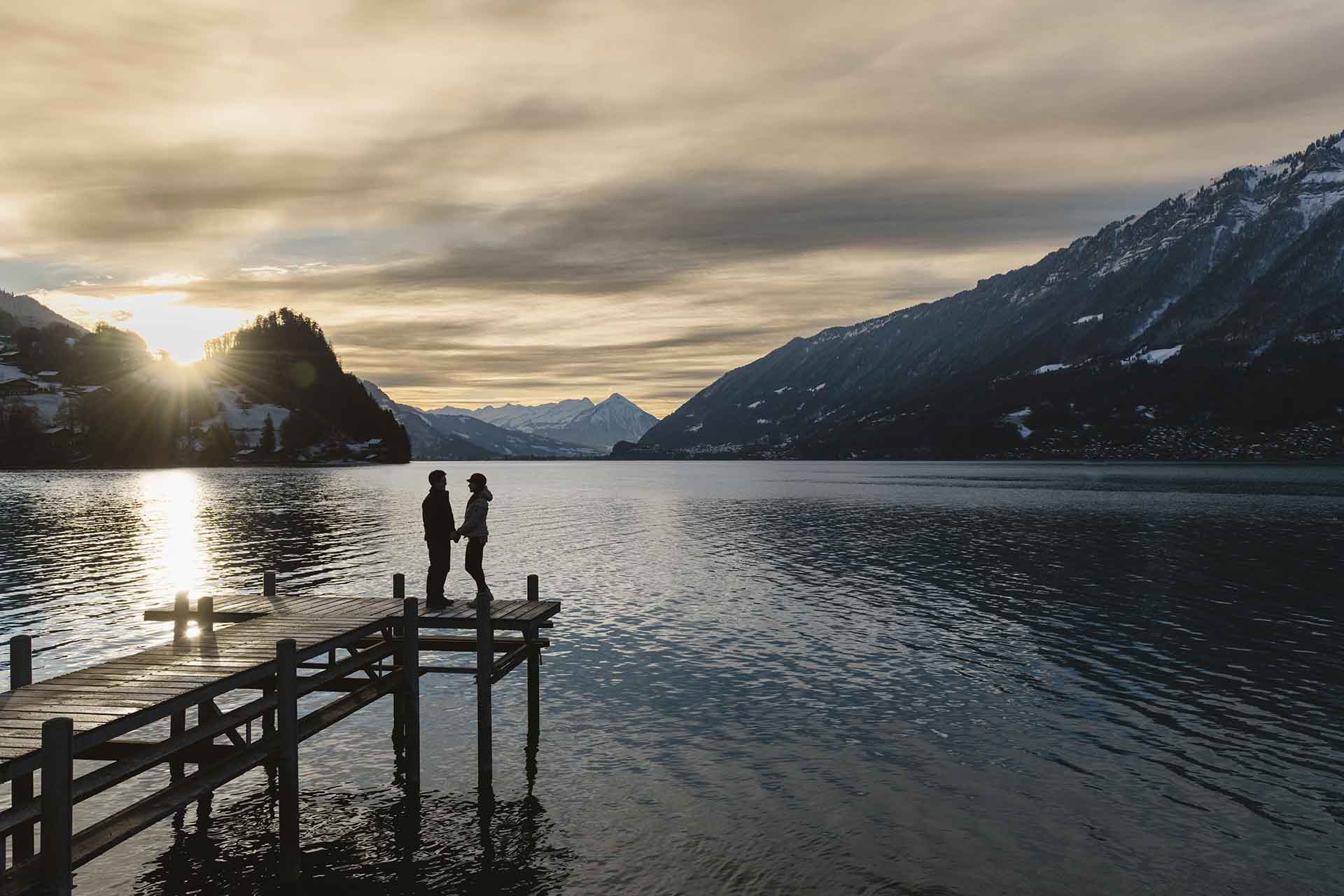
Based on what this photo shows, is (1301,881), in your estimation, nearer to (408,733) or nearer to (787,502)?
(408,733)

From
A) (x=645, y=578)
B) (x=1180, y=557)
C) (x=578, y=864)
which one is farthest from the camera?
(x=1180, y=557)

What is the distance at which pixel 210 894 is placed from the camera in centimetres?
1541

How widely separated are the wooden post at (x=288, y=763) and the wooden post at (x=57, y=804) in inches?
167

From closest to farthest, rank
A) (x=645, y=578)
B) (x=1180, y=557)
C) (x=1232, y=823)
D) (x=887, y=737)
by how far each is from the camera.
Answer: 1. (x=1232, y=823)
2. (x=887, y=737)
3. (x=645, y=578)
4. (x=1180, y=557)

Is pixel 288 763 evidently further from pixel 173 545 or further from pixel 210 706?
pixel 173 545

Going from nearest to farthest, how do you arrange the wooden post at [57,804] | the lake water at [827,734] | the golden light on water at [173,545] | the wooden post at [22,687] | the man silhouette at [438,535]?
the wooden post at [57,804] < the wooden post at [22,687] < the lake water at [827,734] < the man silhouette at [438,535] < the golden light on water at [173,545]

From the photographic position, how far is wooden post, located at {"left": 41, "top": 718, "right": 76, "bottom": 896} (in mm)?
10945

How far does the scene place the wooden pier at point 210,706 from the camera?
11523 millimetres

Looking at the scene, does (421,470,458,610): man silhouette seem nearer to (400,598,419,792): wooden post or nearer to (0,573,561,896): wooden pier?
(0,573,561,896): wooden pier

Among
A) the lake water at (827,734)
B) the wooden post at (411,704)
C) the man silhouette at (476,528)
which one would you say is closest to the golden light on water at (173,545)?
the lake water at (827,734)

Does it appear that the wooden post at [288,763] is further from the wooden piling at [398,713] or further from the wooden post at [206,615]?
the wooden piling at [398,713]

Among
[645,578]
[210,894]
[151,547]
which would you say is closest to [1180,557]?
[645,578]

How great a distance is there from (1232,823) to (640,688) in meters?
16.4

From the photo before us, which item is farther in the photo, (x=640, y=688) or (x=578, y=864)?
(x=640, y=688)
